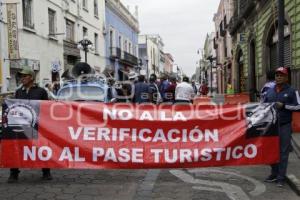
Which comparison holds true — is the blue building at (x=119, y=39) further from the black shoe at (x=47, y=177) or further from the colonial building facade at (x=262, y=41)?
the black shoe at (x=47, y=177)

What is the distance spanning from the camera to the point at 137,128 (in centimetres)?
736

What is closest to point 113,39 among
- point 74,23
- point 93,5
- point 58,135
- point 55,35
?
point 93,5

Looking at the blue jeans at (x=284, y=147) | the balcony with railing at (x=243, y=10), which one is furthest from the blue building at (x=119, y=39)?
the blue jeans at (x=284, y=147)

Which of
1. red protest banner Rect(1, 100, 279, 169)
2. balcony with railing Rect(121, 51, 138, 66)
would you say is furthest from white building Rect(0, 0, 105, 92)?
red protest banner Rect(1, 100, 279, 169)

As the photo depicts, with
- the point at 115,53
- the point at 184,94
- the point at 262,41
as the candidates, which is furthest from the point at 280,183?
the point at 115,53

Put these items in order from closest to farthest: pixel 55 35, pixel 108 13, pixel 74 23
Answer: pixel 55 35, pixel 74 23, pixel 108 13

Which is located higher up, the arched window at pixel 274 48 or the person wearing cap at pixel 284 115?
the arched window at pixel 274 48

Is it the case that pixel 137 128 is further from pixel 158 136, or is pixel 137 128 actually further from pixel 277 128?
pixel 277 128

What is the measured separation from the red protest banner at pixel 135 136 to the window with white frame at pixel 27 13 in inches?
618

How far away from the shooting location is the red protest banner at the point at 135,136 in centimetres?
729

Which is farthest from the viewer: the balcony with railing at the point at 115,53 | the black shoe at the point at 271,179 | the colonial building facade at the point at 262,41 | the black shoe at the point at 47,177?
the balcony with railing at the point at 115,53

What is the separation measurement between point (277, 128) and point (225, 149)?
32.0 inches

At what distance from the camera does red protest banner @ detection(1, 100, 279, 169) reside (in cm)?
729

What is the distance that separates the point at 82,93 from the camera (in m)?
14.9
